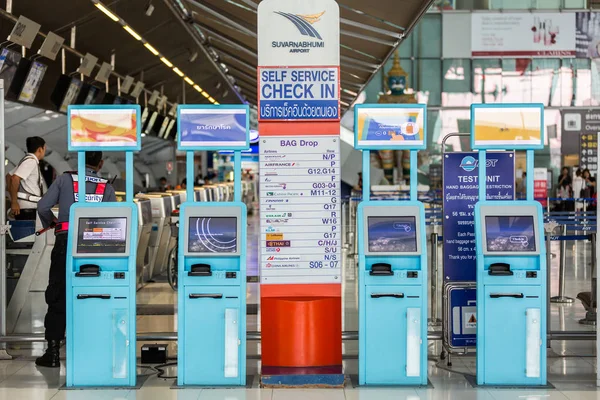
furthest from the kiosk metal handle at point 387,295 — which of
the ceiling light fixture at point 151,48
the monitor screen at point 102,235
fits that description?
the ceiling light fixture at point 151,48

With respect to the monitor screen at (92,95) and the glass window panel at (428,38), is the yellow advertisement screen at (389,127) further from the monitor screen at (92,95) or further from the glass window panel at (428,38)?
the glass window panel at (428,38)

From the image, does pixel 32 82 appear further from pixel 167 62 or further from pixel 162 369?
pixel 162 369

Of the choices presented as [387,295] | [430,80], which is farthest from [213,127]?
[430,80]

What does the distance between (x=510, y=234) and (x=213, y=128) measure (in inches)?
84.1

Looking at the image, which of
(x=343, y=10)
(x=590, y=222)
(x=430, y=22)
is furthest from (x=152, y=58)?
(x=430, y=22)

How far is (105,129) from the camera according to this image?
6.20 meters

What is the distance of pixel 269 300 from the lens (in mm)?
6234

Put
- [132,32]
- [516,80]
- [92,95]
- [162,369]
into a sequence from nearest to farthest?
[162,369]
[132,32]
[92,95]
[516,80]

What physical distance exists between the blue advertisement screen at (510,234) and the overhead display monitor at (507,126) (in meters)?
0.51

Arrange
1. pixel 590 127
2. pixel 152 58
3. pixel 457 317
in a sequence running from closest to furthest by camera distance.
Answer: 1. pixel 457 317
2. pixel 152 58
3. pixel 590 127

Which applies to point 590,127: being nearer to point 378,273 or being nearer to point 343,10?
point 343,10

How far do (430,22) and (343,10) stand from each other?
25393mm

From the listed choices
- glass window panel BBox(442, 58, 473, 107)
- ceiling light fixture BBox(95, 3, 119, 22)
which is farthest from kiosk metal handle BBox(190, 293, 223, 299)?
glass window panel BBox(442, 58, 473, 107)

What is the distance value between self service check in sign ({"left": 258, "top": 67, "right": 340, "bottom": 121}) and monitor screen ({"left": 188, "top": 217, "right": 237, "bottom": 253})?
77 cm
